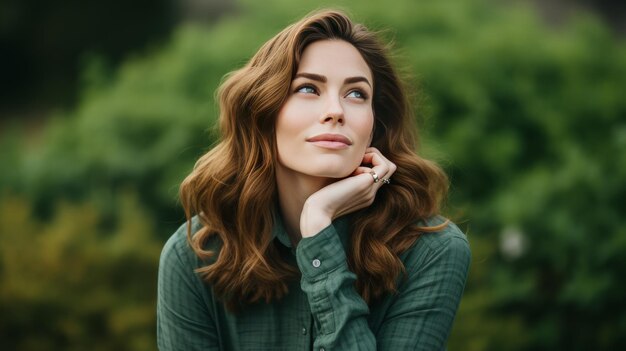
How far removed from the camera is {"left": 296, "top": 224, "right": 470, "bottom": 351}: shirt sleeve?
8.52ft

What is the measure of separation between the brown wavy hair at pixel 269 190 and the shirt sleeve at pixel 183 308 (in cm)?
6

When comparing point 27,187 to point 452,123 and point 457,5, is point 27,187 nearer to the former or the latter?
point 452,123

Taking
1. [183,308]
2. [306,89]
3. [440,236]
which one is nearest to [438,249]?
[440,236]

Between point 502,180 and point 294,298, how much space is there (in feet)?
10.1

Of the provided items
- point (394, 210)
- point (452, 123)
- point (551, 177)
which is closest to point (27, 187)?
point (452, 123)

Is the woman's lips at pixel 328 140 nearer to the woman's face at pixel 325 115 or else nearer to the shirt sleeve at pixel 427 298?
the woman's face at pixel 325 115

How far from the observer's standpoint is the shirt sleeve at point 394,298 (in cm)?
260

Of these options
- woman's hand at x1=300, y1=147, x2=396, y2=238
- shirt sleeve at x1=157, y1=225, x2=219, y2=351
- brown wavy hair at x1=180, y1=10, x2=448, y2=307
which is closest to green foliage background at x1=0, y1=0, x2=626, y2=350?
brown wavy hair at x1=180, y1=10, x2=448, y2=307

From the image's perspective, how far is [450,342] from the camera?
4621 mm

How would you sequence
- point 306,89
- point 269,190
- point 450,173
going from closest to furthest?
1. point 306,89
2. point 269,190
3. point 450,173

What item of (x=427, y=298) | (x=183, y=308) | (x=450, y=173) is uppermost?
(x=450, y=173)

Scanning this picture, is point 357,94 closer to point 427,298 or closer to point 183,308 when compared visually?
point 427,298

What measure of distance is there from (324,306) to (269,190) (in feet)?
1.48

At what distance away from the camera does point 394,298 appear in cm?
276
